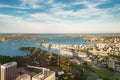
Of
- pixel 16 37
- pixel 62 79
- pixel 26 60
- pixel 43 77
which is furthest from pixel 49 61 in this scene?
pixel 16 37

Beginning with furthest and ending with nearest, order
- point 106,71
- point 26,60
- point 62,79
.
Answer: point 26,60, point 106,71, point 62,79

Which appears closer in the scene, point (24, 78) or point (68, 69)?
point (24, 78)

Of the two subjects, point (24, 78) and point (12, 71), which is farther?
point (12, 71)

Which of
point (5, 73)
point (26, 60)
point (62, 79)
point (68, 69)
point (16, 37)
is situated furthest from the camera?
point (16, 37)

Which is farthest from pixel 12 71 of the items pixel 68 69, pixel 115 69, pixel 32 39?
pixel 32 39

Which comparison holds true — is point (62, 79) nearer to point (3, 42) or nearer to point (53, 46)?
point (53, 46)

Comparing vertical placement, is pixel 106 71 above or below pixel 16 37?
below

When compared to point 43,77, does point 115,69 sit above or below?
below

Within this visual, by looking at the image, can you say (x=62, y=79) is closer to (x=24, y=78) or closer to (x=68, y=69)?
(x=68, y=69)

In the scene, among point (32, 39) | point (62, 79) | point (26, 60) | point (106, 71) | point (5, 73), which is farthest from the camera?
point (32, 39)
